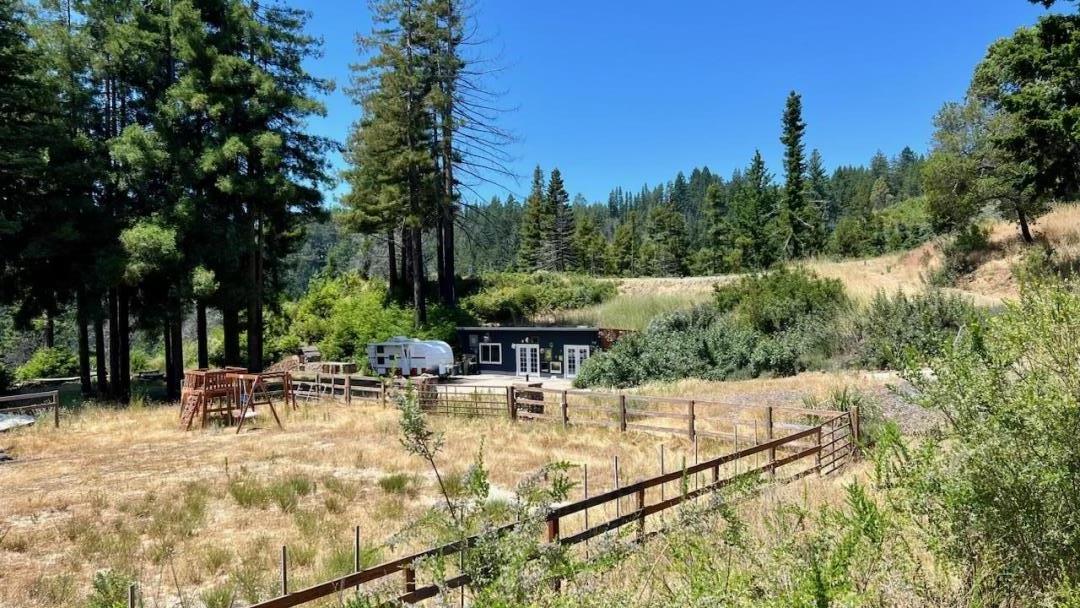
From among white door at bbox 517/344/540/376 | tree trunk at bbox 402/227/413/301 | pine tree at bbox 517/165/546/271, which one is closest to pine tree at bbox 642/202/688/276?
pine tree at bbox 517/165/546/271

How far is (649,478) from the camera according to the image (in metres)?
6.98

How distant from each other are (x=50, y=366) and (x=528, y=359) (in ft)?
91.9

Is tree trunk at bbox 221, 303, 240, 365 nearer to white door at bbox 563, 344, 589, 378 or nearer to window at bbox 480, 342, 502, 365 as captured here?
window at bbox 480, 342, 502, 365

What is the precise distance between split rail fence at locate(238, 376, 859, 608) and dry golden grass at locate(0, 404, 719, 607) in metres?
0.55

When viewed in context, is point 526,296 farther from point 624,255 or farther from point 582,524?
point 624,255

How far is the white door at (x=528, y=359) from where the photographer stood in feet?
98.5

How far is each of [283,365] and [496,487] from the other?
29.1 m

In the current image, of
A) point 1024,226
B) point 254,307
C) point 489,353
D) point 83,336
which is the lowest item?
point 489,353

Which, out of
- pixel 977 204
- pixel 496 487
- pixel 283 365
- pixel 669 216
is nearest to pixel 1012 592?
pixel 496 487

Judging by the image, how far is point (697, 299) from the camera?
31359mm

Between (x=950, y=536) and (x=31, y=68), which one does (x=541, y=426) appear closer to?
(x=950, y=536)

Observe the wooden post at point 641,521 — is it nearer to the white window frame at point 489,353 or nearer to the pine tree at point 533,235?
the white window frame at point 489,353

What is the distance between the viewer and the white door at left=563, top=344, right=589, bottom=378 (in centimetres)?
2844

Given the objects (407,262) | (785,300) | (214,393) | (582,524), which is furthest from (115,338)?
(785,300)
